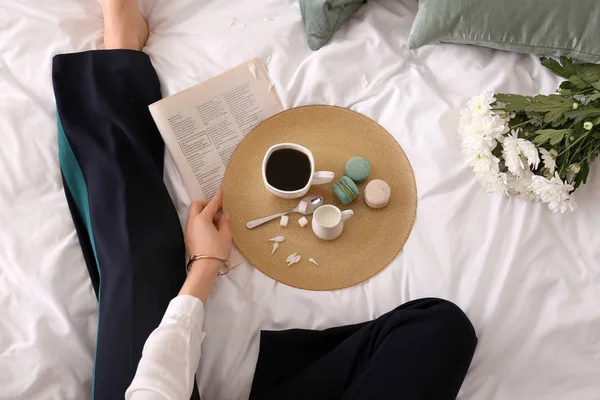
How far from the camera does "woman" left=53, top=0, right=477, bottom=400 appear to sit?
31.3 inches

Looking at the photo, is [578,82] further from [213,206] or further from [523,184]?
[213,206]

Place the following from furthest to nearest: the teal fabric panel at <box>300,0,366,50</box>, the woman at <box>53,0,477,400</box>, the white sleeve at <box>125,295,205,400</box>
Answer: the teal fabric panel at <box>300,0,366,50</box> < the woman at <box>53,0,477,400</box> < the white sleeve at <box>125,295,205,400</box>

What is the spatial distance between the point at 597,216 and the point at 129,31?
Result: 1.02m

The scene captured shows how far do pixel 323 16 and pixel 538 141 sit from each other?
19.7 inches

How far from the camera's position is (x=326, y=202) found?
94cm

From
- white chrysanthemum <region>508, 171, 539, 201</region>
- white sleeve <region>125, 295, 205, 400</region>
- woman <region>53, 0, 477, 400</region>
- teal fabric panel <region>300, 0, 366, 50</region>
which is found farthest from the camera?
teal fabric panel <region>300, 0, 366, 50</region>

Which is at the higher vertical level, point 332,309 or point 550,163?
point 550,163

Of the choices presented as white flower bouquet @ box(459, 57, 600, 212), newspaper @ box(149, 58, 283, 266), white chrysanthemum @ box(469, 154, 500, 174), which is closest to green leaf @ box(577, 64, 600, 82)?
white flower bouquet @ box(459, 57, 600, 212)

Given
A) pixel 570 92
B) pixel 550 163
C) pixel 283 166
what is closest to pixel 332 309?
pixel 283 166

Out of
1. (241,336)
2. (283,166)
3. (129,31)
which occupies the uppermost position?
(129,31)

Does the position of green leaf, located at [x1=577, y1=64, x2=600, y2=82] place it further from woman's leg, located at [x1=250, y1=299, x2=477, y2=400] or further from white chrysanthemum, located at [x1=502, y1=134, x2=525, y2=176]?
woman's leg, located at [x1=250, y1=299, x2=477, y2=400]

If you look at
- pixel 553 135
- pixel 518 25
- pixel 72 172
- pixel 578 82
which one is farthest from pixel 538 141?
pixel 72 172

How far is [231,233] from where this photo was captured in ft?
3.03

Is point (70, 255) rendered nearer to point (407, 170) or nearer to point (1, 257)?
point (1, 257)
